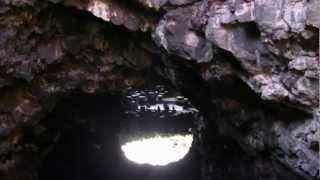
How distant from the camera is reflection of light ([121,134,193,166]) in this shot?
20.0m

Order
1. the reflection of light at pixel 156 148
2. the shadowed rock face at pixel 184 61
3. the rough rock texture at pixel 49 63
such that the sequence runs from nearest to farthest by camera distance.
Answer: the shadowed rock face at pixel 184 61 < the rough rock texture at pixel 49 63 < the reflection of light at pixel 156 148

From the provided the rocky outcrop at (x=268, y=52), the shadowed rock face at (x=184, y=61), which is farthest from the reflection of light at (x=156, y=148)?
the rocky outcrop at (x=268, y=52)

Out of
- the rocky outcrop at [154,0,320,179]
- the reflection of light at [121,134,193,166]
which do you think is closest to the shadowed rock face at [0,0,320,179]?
the rocky outcrop at [154,0,320,179]

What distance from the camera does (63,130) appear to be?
54.2 ft

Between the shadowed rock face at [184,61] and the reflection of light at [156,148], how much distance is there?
6.13m

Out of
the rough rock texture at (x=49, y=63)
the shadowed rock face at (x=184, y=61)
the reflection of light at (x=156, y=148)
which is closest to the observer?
the shadowed rock face at (x=184, y=61)

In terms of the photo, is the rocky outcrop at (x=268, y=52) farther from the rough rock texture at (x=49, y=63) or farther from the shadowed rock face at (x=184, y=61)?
the rough rock texture at (x=49, y=63)

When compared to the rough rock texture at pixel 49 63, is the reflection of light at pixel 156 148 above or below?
below

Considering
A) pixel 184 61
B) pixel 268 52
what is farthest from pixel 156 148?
pixel 268 52

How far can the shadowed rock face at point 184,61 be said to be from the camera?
9805 millimetres

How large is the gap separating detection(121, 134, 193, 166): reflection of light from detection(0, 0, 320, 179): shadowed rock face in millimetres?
6127

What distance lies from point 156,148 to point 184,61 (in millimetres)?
8713

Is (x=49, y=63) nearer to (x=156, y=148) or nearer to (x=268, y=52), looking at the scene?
(x=268, y=52)

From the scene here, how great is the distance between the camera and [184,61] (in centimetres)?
1182
